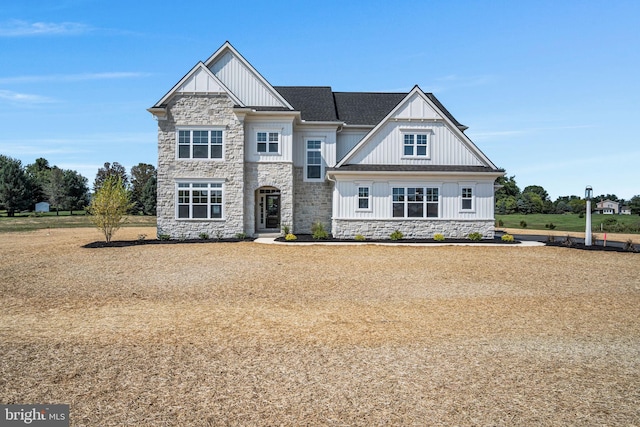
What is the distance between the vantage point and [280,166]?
24.9 metres

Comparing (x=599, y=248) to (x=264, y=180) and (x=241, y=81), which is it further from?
(x=241, y=81)

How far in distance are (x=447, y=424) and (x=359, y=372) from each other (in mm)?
1622

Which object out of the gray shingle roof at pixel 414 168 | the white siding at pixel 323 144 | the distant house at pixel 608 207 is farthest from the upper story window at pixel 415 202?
the distant house at pixel 608 207

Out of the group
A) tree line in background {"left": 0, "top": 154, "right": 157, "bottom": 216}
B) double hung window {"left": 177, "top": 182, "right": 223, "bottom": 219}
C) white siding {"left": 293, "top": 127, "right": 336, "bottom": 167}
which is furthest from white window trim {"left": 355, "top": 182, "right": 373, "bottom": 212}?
tree line in background {"left": 0, "top": 154, "right": 157, "bottom": 216}

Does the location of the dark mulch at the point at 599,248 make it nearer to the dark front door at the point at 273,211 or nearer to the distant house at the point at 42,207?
the dark front door at the point at 273,211

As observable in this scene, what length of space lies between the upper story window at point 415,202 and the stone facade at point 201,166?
910 cm

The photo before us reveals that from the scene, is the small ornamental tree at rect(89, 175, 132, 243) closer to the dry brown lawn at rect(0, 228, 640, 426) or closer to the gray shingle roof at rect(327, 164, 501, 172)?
the dry brown lawn at rect(0, 228, 640, 426)

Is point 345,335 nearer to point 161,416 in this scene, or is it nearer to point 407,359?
point 407,359

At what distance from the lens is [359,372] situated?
19.5 ft

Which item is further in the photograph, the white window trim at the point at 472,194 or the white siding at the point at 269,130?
the white siding at the point at 269,130

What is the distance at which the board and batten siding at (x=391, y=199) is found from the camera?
24.2m

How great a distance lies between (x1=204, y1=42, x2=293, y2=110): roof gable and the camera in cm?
2534

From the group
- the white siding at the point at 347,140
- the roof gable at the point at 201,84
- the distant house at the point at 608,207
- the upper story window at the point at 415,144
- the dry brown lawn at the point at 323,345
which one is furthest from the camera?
the distant house at the point at 608,207

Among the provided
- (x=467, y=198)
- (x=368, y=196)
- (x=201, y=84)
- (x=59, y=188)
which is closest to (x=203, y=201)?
(x=201, y=84)
